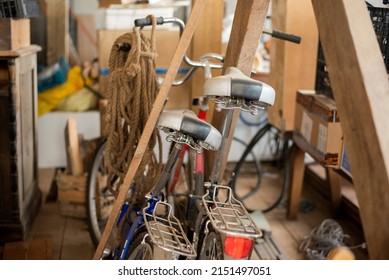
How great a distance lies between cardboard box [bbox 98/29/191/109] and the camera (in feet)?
8.80

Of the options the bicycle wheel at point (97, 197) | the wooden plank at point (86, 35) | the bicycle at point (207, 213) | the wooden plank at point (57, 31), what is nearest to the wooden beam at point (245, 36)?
the bicycle at point (207, 213)

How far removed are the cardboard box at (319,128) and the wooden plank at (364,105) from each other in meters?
1.06

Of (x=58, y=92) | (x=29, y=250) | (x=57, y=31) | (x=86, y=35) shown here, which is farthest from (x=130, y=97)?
(x=86, y=35)

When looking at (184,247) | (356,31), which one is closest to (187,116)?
(184,247)

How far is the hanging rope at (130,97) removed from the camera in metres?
1.96

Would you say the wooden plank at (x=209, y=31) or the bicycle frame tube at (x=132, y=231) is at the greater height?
the wooden plank at (x=209, y=31)

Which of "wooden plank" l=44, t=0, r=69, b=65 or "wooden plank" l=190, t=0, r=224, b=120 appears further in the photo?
"wooden plank" l=44, t=0, r=69, b=65

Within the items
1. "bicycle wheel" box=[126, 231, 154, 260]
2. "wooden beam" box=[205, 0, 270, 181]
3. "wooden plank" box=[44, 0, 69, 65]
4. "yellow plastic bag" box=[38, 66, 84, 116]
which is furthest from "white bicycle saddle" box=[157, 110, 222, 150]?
"wooden plank" box=[44, 0, 69, 65]

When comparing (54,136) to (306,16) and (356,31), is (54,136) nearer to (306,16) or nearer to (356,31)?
(306,16)

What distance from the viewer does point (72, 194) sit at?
293 centimetres

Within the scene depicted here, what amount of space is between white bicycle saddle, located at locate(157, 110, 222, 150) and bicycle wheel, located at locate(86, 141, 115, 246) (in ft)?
3.58

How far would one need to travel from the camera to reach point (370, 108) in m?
1.27

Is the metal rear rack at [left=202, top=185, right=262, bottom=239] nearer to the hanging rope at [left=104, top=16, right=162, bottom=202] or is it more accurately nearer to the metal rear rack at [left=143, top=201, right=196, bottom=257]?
the metal rear rack at [left=143, top=201, right=196, bottom=257]

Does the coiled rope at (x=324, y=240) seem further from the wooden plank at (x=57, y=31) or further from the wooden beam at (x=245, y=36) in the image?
the wooden plank at (x=57, y=31)
